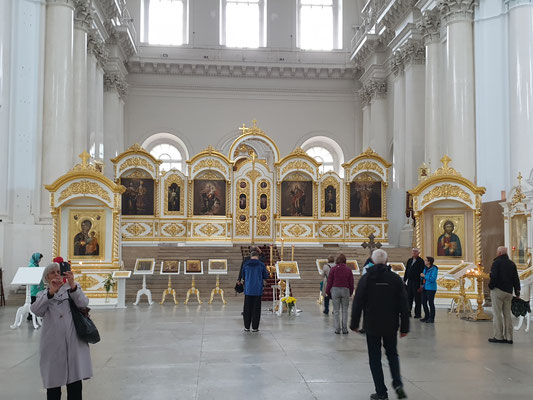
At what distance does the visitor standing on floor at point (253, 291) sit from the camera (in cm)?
1198

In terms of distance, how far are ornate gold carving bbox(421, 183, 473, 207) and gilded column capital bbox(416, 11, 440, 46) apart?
28.8ft

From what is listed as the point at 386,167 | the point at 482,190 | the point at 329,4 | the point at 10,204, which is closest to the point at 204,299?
the point at 10,204

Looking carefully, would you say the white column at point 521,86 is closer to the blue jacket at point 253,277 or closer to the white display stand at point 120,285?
the blue jacket at point 253,277

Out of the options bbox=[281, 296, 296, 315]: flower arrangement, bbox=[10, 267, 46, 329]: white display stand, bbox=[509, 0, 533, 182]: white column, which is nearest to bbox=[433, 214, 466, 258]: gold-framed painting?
bbox=[509, 0, 533, 182]: white column

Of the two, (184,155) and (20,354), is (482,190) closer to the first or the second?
(20,354)

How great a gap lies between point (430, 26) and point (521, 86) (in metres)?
6.08

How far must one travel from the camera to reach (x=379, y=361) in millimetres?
6676

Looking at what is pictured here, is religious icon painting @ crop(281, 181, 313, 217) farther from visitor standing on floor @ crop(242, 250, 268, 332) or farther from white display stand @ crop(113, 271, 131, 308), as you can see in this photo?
visitor standing on floor @ crop(242, 250, 268, 332)

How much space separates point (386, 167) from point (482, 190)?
825cm

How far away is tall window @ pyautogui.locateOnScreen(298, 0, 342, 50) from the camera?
37.0m

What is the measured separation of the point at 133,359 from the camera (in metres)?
9.05

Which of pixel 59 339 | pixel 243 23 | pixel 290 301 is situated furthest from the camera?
pixel 243 23

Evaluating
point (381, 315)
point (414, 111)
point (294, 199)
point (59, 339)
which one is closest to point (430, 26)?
point (414, 111)

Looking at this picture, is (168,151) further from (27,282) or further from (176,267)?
(27,282)
